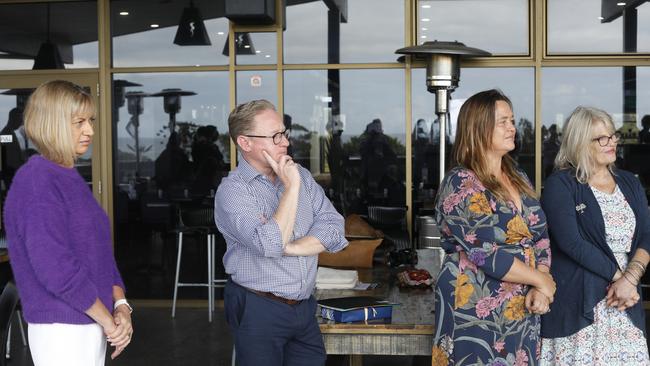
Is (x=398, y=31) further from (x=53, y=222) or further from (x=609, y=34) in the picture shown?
(x=53, y=222)

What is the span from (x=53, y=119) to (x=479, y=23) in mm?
5575

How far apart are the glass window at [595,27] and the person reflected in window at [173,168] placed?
11.7 feet

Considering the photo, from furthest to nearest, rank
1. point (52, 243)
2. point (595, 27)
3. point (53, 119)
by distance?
1. point (595, 27)
2. point (53, 119)
3. point (52, 243)

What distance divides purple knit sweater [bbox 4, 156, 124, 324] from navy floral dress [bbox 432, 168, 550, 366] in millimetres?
1218

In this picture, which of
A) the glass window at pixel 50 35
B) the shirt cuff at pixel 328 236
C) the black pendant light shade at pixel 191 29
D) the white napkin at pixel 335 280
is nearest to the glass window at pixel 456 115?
the black pendant light shade at pixel 191 29

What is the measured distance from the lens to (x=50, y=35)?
777 centimetres

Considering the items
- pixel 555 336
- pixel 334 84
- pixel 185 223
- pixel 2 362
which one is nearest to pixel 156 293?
pixel 185 223

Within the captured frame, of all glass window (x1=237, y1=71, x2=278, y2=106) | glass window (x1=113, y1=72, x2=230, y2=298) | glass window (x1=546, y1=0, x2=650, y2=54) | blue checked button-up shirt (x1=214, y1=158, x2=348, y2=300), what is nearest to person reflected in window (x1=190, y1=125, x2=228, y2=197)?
glass window (x1=113, y1=72, x2=230, y2=298)

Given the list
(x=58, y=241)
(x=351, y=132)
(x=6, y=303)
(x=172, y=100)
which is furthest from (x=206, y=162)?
(x=58, y=241)

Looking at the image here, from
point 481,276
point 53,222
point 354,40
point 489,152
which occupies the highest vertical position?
point 354,40

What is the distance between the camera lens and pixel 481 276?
2.82 metres

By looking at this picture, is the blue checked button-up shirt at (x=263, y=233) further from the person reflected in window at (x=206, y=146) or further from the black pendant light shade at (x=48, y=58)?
the black pendant light shade at (x=48, y=58)

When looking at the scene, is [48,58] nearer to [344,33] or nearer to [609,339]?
[344,33]

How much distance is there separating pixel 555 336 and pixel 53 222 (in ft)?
6.47
